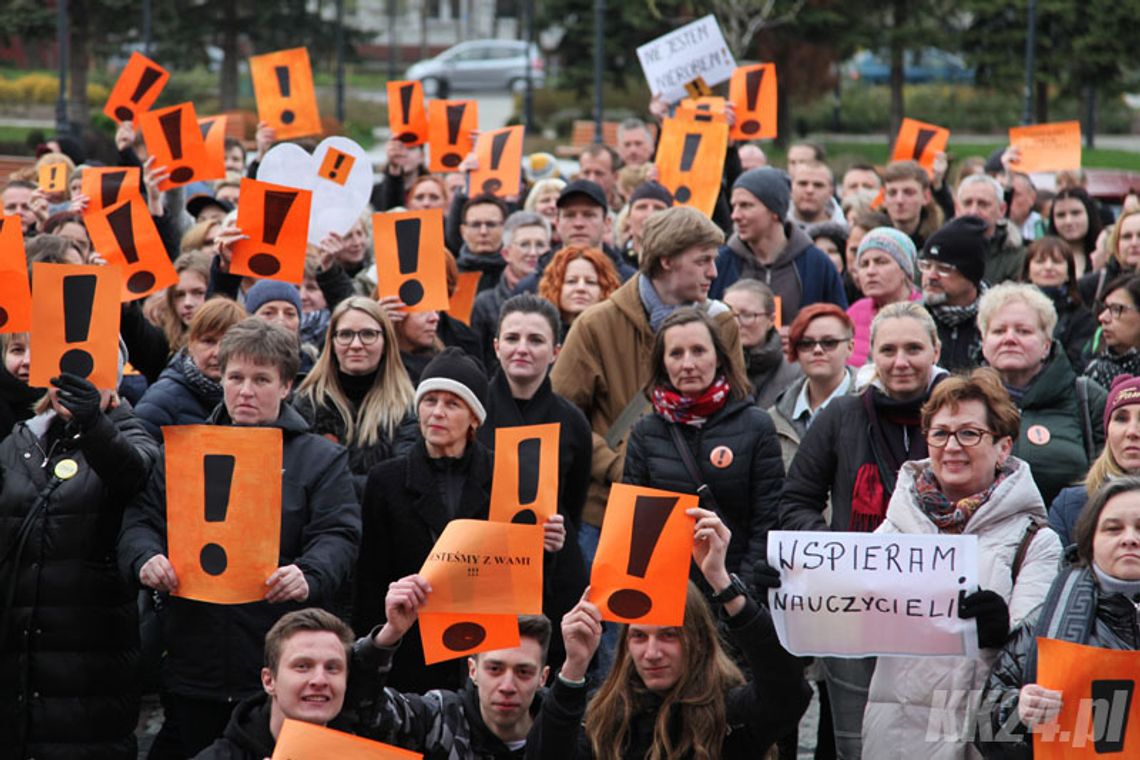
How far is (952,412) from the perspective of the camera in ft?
17.2

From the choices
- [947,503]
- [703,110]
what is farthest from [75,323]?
[703,110]

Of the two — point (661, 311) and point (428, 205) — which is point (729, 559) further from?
point (428, 205)

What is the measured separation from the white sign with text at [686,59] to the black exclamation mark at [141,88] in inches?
132

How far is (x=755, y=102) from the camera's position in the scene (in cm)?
1145

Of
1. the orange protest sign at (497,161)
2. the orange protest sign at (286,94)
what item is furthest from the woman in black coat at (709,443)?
the orange protest sign at (286,94)

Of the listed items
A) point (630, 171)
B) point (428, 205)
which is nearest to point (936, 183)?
point (630, 171)

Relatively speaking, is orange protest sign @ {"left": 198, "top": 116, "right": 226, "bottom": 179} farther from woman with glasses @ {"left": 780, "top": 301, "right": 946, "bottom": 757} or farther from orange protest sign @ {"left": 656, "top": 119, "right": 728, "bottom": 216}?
woman with glasses @ {"left": 780, "top": 301, "right": 946, "bottom": 757}

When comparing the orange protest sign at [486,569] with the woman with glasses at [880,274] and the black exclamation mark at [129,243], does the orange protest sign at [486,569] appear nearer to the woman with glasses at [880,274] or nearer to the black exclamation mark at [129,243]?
the black exclamation mark at [129,243]

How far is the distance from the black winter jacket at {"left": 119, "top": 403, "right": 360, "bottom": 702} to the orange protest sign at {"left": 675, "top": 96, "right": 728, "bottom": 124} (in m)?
5.19

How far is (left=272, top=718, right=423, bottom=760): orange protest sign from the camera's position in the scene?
4531 mm

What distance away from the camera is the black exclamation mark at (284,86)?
10835mm

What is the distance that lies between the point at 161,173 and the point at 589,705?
4859 mm

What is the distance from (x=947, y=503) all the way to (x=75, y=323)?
2.90 metres

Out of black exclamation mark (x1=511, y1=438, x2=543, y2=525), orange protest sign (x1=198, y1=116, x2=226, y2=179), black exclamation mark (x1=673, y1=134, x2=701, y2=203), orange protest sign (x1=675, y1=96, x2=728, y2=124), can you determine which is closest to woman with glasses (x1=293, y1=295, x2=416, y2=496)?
black exclamation mark (x1=511, y1=438, x2=543, y2=525)
